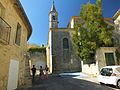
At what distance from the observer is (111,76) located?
950 centimetres

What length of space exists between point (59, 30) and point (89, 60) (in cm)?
1196

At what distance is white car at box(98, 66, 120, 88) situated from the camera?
29.6 feet

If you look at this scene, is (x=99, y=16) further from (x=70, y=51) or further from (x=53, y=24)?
(x=53, y=24)

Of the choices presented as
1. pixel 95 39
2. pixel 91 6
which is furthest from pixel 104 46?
pixel 91 6

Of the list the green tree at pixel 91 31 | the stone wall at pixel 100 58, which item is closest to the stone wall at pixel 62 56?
the green tree at pixel 91 31

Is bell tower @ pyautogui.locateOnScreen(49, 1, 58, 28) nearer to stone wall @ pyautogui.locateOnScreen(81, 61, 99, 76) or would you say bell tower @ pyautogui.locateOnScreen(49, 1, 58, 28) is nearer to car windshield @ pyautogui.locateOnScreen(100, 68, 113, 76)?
stone wall @ pyautogui.locateOnScreen(81, 61, 99, 76)

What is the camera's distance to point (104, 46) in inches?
715

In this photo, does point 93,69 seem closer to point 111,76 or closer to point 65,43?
point 111,76

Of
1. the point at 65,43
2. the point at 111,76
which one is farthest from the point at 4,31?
the point at 65,43

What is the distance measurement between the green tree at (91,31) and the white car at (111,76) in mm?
7170

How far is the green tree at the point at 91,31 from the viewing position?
58.6 ft

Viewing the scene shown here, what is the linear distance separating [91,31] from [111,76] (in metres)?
10.2

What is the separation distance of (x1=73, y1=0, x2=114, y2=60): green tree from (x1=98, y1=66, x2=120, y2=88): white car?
23.5 feet

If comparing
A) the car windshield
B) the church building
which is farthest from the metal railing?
the church building
